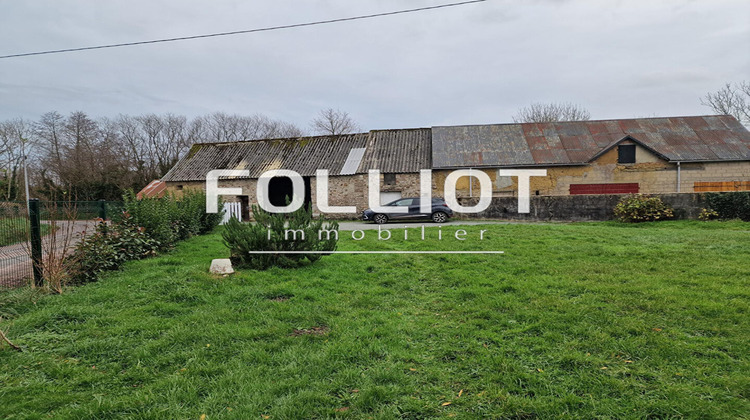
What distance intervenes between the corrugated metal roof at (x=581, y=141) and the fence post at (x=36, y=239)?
18.1 m

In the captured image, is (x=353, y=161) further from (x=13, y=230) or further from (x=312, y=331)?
(x=312, y=331)

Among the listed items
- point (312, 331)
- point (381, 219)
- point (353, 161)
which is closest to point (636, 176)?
point (381, 219)

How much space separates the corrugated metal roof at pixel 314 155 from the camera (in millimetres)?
23109

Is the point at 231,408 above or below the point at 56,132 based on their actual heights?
below

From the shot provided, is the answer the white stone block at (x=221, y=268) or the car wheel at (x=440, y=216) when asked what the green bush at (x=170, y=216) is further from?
the car wheel at (x=440, y=216)

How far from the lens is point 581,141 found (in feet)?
73.5

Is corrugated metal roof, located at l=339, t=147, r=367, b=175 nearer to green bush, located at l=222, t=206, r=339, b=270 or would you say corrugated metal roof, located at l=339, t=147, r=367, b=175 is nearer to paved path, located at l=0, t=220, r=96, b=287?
green bush, located at l=222, t=206, r=339, b=270

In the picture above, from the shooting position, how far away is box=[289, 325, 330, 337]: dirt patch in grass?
422 cm

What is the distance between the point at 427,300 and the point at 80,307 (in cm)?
445

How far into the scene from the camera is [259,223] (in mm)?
7305

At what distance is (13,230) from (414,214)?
1395 cm

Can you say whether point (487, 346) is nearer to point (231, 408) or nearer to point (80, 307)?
point (231, 408)

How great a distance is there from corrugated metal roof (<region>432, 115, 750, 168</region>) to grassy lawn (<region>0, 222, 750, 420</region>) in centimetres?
1552

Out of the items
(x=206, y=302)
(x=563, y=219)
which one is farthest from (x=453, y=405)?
(x=563, y=219)
